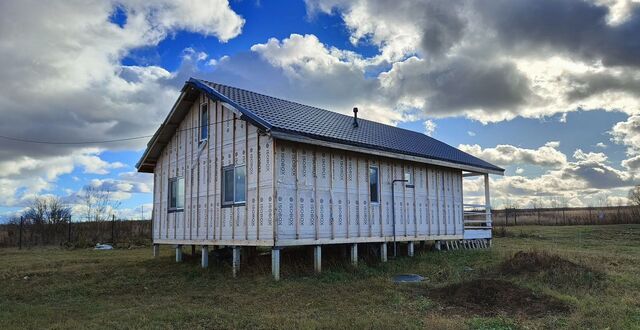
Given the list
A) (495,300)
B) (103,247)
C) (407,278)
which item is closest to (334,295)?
(407,278)

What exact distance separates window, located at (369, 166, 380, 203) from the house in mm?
33

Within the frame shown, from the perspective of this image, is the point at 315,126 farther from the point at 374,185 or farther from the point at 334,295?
the point at 334,295

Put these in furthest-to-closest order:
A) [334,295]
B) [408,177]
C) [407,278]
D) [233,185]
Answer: [408,177] < [233,185] < [407,278] < [334,295]

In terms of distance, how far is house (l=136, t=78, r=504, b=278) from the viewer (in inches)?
521

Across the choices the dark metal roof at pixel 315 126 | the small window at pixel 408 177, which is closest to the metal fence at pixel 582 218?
the dark metal roof at pixel 315 126

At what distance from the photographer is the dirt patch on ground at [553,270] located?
11.5 meters

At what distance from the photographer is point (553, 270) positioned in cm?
1220

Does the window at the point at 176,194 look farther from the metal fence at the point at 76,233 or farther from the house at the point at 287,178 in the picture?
the metal fence at the point at 76,233

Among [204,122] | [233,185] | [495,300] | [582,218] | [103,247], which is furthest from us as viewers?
[582,218]

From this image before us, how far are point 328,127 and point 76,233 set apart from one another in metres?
22.0

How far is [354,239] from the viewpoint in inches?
592

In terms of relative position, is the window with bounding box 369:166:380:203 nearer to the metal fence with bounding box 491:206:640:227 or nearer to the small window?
the small window

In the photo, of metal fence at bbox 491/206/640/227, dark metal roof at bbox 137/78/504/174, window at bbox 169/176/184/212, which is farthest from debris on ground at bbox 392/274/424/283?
metal fence at bbox 491/206/640/227

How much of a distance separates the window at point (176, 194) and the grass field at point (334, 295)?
7.19 feet
